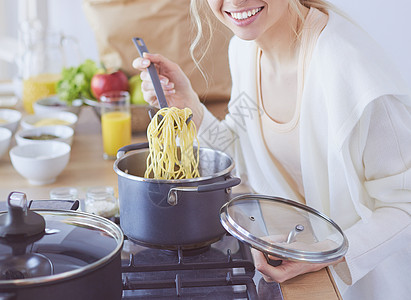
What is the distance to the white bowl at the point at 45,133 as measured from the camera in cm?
159

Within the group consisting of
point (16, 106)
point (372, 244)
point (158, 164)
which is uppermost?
point (158, 164)

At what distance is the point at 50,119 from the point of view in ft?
5.91

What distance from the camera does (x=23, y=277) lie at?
2.25 feet

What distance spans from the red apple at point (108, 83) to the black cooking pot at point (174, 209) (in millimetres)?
850

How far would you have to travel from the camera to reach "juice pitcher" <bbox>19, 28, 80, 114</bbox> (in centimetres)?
200

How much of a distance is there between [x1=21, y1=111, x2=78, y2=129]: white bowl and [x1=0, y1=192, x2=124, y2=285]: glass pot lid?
99 cm

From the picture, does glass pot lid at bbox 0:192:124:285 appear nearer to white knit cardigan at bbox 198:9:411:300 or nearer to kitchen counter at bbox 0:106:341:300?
kitchen counter at bbox 0:106:341:300

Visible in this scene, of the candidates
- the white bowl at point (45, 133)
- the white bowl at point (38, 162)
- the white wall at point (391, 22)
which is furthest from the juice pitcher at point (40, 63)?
the white wall at point (391, 22)

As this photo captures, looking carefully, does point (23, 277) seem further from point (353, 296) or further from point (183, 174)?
point (353, 296)

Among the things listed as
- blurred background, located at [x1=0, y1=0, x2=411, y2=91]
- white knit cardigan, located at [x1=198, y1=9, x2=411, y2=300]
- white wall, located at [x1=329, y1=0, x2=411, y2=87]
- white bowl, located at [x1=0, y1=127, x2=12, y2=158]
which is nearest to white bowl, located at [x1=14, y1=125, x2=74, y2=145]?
white bowl, located at [x1=0, y1=127, x2=12, y2=158]

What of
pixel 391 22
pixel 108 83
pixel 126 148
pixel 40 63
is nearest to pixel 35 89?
pixel 40 63

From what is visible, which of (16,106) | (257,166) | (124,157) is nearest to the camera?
(124,157)

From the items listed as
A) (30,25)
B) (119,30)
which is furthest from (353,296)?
(30,25)

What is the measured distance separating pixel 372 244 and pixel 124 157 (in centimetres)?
53
